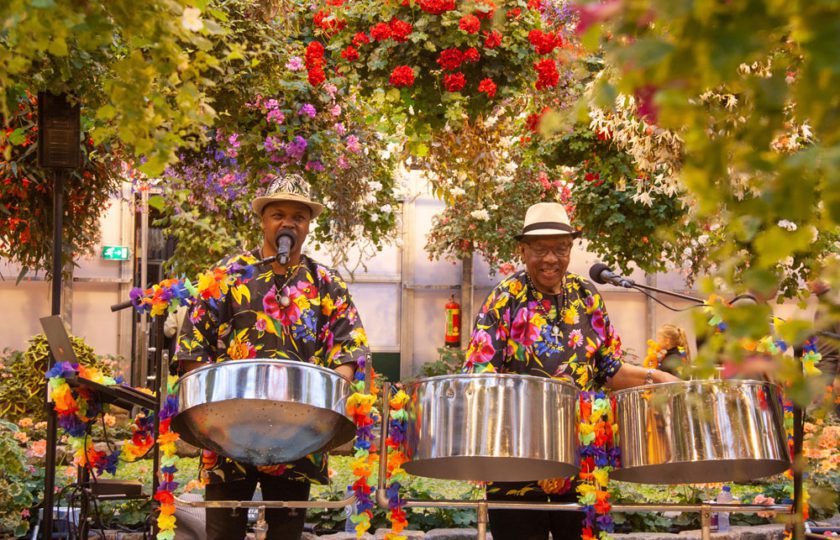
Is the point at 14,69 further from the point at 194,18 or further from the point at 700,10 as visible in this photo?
the point at 700,10

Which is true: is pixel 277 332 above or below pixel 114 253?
below

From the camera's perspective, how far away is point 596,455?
2.61 metres

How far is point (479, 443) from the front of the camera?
2.42m

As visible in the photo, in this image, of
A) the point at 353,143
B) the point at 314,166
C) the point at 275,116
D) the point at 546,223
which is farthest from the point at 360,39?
the point at 353,143

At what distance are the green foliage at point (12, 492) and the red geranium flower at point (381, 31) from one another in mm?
1885

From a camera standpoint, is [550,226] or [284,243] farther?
[550,226]

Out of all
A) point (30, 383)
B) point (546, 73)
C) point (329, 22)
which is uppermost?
point (329, 22)

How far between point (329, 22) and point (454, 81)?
575 mm

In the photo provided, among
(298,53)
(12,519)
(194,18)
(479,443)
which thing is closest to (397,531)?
(479,443)

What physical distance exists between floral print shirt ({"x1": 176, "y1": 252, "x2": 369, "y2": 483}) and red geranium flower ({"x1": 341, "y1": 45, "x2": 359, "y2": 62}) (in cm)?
114

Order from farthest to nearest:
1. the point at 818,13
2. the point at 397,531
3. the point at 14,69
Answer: the point at 397,531 → the point at 14,69 → the point at 818,13

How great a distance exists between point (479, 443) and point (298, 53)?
95.7 inches

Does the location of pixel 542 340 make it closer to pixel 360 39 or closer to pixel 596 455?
pixel 596 455

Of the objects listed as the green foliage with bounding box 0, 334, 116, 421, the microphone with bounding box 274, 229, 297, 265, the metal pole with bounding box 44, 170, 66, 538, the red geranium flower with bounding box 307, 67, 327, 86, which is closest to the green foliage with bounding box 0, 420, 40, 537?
the metal pole with bounding box 44, 170, 66, 538
